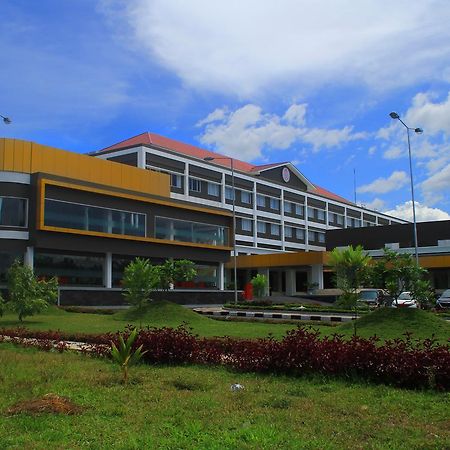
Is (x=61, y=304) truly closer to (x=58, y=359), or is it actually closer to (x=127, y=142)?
(x=58, y=359)

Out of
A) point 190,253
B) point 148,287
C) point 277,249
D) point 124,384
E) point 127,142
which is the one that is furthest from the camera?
point 277,249

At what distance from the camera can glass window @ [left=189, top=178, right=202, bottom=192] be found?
59.7 meters

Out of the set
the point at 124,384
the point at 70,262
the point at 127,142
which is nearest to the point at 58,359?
the point at 124,384

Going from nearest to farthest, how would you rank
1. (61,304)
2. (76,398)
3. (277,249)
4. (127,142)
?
(76,398)
(61,304)
(127,142)
(277,249)

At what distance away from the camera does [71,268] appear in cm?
3444

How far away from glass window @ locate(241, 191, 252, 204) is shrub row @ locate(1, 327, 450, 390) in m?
56.7

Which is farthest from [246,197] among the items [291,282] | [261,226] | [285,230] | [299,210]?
[291,282]

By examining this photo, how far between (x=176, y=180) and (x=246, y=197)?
1294cm

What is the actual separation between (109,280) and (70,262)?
294cm

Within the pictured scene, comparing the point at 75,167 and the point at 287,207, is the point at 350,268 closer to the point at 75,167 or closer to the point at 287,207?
the point at 75,167

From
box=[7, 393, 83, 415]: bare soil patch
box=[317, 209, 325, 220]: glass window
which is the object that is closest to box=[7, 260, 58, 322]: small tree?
box=[7, 393, 83, 415]: bare soil patch

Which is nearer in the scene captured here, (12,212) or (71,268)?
(12,212)

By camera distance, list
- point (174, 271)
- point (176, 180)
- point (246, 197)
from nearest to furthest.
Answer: point (174, 271) < point (176, 180) < point (246, 197)

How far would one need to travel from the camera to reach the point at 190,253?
137 feet
